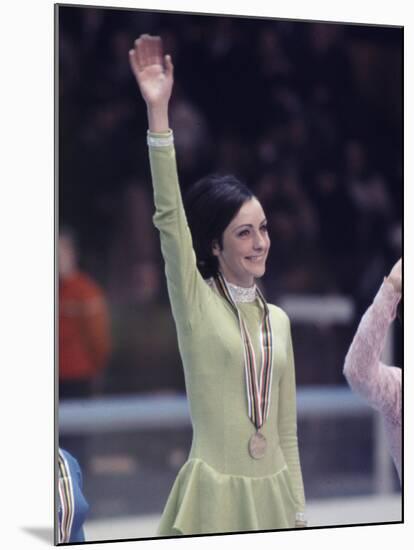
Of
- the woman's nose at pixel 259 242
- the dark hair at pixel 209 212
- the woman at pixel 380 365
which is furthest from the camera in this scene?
the woman at pixel 380 365

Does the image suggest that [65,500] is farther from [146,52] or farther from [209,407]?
[146,52]

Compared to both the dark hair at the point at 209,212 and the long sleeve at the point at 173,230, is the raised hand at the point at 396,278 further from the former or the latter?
the long sleeve at the point at 173,230

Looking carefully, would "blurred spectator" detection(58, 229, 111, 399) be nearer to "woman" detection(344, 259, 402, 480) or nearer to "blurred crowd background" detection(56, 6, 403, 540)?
"blurred crowd background" detection(56, 6, 403, 540)

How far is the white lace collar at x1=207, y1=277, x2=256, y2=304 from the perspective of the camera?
227 inches

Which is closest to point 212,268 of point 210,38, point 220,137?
point 220,137

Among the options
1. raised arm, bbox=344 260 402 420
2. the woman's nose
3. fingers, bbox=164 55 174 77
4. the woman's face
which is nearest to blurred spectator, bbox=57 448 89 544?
the woman's face

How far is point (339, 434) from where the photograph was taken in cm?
610

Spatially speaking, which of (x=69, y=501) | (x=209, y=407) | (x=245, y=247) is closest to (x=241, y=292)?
(x=245, y=247)

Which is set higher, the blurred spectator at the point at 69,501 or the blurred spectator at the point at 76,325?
the blurred spectator at the point at 76,325

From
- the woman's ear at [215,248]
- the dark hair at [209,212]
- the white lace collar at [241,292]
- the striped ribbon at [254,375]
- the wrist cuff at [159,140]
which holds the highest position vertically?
the wrist cuff at [159,140]

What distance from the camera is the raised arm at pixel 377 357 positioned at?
606 cm

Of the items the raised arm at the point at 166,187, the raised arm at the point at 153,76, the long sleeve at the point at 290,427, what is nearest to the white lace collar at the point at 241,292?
the raised arm at the point at 166,187

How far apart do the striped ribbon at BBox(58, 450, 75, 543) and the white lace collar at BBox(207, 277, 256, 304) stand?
925 mm

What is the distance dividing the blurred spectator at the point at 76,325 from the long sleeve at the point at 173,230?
31 cm
